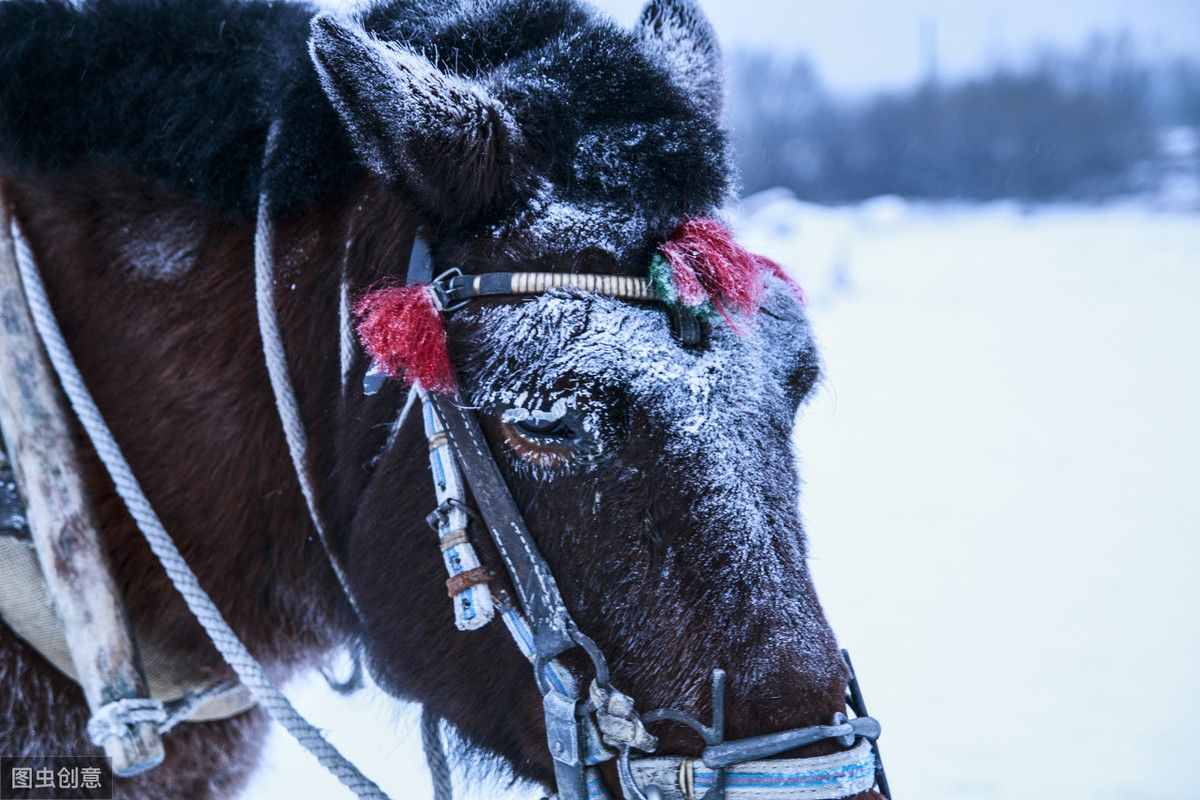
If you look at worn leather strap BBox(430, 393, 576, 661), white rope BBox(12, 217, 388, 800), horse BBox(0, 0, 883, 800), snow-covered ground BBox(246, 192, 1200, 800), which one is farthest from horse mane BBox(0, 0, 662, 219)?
snow-covered ground BBox(246, 192, 1200, 800)

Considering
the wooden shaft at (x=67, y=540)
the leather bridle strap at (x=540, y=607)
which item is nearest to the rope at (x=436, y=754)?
the leather bridle strap at (x=540, y=607)

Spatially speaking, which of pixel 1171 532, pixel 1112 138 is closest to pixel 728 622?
pixel 1171 532

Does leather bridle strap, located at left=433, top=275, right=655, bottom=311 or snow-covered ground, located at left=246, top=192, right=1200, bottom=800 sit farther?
snow-covered ground, located at left=246, top=192, right=1200, bottom=800

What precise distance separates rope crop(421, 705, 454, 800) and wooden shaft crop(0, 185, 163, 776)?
0.53 meters

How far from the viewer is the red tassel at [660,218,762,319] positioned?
163 cm

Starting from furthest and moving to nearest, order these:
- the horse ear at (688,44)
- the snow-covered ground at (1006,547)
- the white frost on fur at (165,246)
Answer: the snow-covered ground at (1006,547), the horse ear at (688,44), the white frost on fur at (165,246)

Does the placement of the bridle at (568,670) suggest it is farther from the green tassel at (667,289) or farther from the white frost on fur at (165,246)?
the white frost on fur at (165,246)

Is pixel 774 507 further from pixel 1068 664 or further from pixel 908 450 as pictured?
pixel 908 450

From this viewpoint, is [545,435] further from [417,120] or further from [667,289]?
[417,120]

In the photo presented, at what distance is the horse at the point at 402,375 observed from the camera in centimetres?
156

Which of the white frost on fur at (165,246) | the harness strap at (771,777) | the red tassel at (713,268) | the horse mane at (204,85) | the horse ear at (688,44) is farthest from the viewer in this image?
the horse ear at (688,44)

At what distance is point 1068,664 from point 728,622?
5.28 meters

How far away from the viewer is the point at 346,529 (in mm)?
1937

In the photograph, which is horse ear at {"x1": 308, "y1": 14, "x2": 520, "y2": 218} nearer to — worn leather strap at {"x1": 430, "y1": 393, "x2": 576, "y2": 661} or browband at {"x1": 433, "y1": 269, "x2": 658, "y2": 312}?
browband at {"x1": 433, "y1": 269, "x2": 658, "y2": 312}
